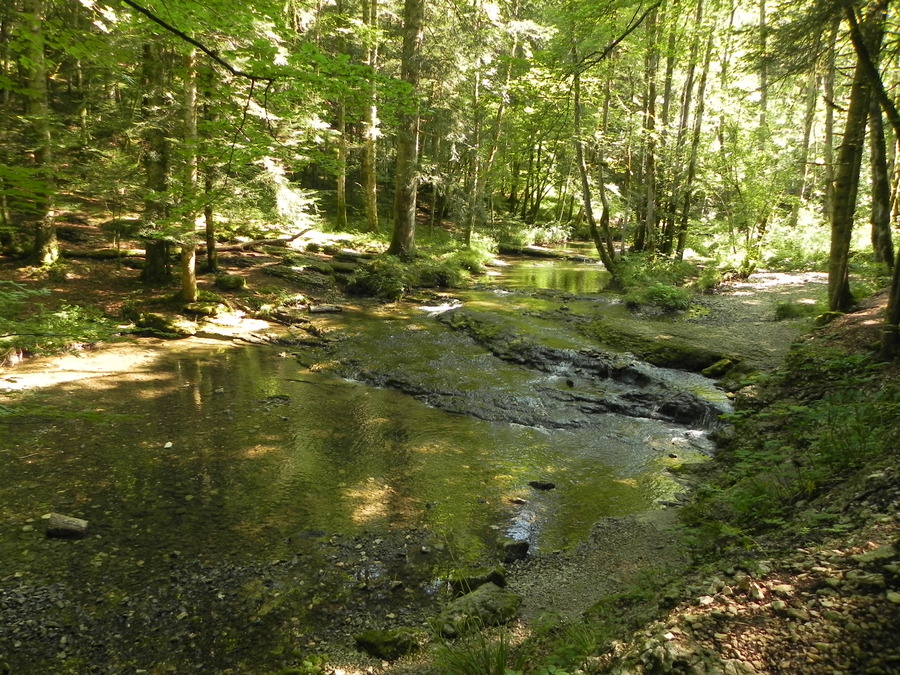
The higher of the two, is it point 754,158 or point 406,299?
point 754,158

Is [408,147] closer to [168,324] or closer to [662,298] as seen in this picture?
[662,298]

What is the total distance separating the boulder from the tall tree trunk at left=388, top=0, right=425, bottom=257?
1620cm

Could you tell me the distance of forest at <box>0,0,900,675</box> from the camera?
11.2 ft

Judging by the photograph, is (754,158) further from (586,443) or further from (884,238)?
(586,443)

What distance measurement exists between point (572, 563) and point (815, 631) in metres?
2.54

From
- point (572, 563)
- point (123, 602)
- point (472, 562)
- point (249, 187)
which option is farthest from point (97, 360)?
point (572, 563)

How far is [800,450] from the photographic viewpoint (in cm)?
537

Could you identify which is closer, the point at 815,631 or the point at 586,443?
the point at 815,631

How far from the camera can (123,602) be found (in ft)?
13.6

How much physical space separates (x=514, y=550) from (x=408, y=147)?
17.1m

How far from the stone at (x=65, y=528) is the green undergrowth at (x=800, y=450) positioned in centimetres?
583

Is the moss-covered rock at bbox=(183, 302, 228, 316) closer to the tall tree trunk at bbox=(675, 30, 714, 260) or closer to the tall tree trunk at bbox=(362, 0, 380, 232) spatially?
the tall tree trunk at bbox=(362, 0, 380, 232)

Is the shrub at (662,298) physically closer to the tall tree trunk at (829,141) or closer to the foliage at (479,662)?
the tall tree trunk at (829,141)

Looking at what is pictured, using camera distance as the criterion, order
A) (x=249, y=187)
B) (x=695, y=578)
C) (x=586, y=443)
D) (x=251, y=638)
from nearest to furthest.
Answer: (x=695, y=578) < (x=251, y=638) < (x=586, y=443) < (x=249, y=187)
